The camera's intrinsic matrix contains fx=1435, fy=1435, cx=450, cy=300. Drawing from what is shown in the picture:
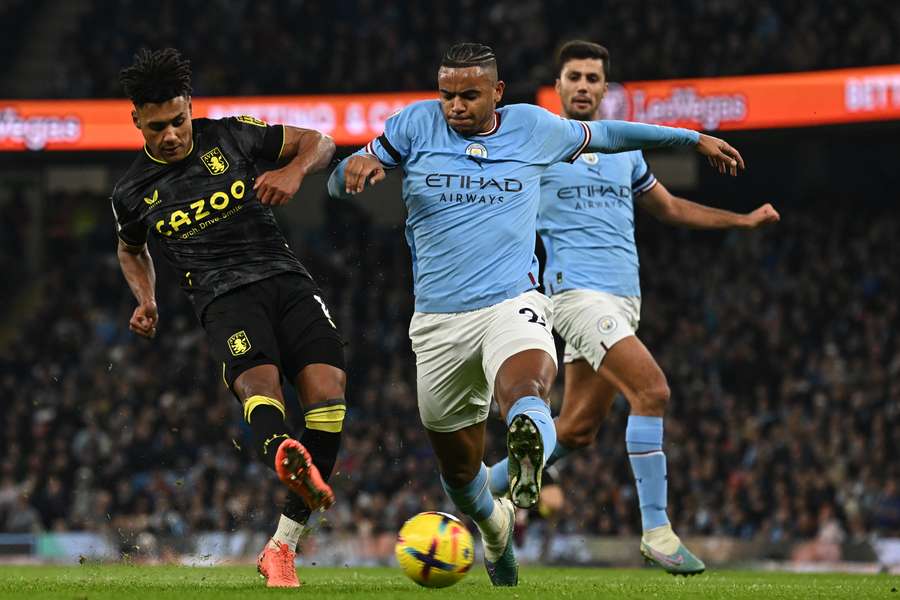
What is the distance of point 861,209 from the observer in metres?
21.7

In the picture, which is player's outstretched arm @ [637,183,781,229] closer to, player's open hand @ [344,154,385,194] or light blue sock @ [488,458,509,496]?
light blue sock @ [488,458,509,496]

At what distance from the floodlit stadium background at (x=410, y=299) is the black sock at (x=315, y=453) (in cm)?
770

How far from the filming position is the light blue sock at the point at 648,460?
820cm

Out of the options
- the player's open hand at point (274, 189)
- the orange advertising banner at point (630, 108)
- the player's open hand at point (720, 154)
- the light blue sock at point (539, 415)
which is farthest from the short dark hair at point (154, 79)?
the orange advertising banner at point (630, 108)

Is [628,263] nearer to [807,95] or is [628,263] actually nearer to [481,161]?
[481,161]

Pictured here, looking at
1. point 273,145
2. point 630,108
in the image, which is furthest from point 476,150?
point 630,108

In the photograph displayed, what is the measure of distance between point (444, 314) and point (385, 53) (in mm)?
15148

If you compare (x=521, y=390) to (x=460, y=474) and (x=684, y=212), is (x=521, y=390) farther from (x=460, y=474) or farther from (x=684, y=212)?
(x=684, y=212)

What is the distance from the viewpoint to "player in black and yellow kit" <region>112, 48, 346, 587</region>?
263 inches

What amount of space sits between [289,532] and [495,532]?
1.15m

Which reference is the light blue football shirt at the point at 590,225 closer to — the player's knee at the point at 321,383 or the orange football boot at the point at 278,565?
the player's knee at the point at 321,383

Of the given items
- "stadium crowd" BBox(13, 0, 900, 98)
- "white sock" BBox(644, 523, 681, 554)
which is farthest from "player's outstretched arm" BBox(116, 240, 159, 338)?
"stadium crowd" BBox(13, 0, 900, 98)

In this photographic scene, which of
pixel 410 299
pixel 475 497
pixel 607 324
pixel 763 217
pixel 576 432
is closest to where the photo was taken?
pixel 475 497

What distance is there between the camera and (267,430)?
6285mm
